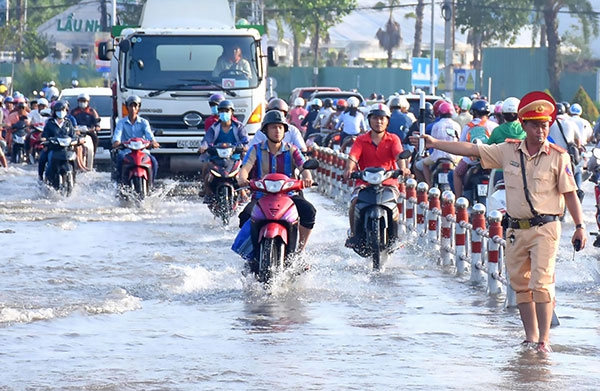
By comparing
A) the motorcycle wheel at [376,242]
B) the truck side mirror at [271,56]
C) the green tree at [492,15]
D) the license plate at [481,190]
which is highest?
the green tree at [492,15]

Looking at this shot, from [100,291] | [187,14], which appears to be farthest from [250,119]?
[100,291]

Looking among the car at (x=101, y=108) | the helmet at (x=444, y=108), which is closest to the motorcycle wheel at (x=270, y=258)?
the helmet at (x=444, y=108)

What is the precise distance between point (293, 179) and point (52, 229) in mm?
6972

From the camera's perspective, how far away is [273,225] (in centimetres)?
A: 1284

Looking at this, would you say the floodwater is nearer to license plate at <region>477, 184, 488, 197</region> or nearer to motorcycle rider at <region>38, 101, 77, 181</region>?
license plate at <region>477, 184, 488, 197</region>

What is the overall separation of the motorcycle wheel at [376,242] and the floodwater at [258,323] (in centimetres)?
16

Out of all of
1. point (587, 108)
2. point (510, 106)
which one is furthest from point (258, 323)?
point (587, 108)

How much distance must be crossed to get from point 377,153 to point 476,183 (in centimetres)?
297

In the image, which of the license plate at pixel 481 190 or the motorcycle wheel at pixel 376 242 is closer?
the motorcycle wheel at pixel 376 242

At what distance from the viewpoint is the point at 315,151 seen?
97.5 ft

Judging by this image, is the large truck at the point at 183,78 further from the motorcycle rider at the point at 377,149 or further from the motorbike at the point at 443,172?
the motorcycle rider at the point at 377,149

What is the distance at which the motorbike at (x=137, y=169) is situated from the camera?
2158 centimetres

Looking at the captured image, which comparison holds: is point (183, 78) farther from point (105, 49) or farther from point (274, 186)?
point (274, 186)

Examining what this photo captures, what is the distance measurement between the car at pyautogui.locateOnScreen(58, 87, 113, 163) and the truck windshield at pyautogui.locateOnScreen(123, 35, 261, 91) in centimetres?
615
